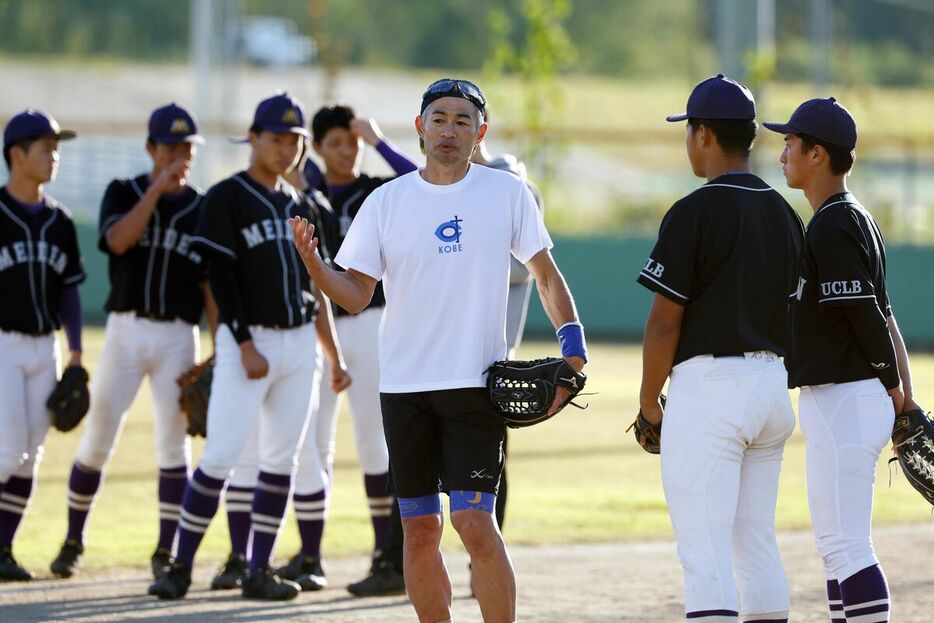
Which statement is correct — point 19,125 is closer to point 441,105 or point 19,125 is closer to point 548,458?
point 441,105

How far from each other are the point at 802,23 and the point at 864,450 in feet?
101

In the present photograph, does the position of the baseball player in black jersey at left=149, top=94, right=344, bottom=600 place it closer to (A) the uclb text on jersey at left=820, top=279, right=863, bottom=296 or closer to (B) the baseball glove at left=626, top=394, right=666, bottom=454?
(B) the baseball glove at left=626, top=394, right=666, bottom=454

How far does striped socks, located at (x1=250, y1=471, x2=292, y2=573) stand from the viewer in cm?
695

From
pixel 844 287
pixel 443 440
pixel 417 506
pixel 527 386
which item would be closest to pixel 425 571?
pixel 417 506

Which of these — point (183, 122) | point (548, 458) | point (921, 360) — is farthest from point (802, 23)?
point (183, 122)

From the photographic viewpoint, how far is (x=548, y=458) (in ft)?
39.5

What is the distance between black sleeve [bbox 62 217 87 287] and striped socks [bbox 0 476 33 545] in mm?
1023

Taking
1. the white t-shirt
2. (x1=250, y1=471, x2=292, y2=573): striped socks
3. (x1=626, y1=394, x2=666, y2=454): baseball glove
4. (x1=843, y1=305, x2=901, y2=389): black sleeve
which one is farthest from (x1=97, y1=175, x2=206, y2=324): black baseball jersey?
(x1=843, y1=305, x2=901, y2=389): black sleeve

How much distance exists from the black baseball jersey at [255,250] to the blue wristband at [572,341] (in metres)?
2.11

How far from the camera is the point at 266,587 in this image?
6.88 m

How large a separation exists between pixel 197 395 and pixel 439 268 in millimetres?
2553

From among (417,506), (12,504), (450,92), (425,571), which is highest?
(450,92)

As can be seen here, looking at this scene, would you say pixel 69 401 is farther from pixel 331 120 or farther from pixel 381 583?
pixel 331 120

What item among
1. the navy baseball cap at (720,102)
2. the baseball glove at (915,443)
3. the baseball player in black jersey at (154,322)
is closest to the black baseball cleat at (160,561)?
the baseball player in black jersey at (154,322)
